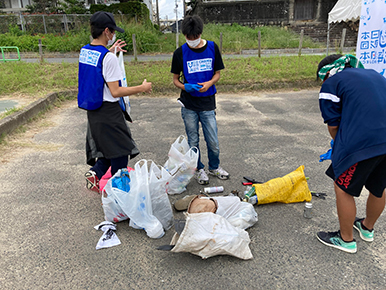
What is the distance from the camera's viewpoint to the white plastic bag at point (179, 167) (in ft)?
10.8

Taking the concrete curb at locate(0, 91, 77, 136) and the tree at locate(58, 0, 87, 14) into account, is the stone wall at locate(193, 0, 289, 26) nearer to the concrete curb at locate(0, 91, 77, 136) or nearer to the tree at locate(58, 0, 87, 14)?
the tree at locate(58, 0, 87, 14)

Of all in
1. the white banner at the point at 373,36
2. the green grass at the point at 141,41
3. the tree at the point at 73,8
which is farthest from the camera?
the tree at the point at 73,8

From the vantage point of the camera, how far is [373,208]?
2.42m

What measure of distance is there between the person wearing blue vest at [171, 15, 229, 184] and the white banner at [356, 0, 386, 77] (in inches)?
89.8

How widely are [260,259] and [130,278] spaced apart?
1050mm

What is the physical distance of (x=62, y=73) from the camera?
375 inches

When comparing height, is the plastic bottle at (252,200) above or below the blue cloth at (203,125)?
below

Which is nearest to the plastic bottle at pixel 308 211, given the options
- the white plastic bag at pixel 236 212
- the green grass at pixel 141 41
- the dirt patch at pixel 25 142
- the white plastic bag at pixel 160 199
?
the white plastic bag at pixel 236 212

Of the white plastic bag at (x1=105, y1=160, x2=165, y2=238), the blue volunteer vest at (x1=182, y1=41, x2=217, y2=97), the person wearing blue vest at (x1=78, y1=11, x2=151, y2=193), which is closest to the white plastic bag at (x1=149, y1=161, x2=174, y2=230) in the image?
the white plastic bag at (x1=105, y1=160, x2=165, y2=238)

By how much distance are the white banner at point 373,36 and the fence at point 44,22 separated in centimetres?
1988

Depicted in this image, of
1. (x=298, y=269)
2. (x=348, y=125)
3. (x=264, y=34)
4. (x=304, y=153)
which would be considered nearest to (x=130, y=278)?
(x=298, y=269)

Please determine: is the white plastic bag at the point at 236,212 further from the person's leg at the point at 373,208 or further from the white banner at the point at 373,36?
the white banner at the point at 373,36

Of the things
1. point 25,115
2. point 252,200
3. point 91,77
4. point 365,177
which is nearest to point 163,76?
point 25,115

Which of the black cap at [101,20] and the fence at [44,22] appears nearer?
the black cap at [101,20]
